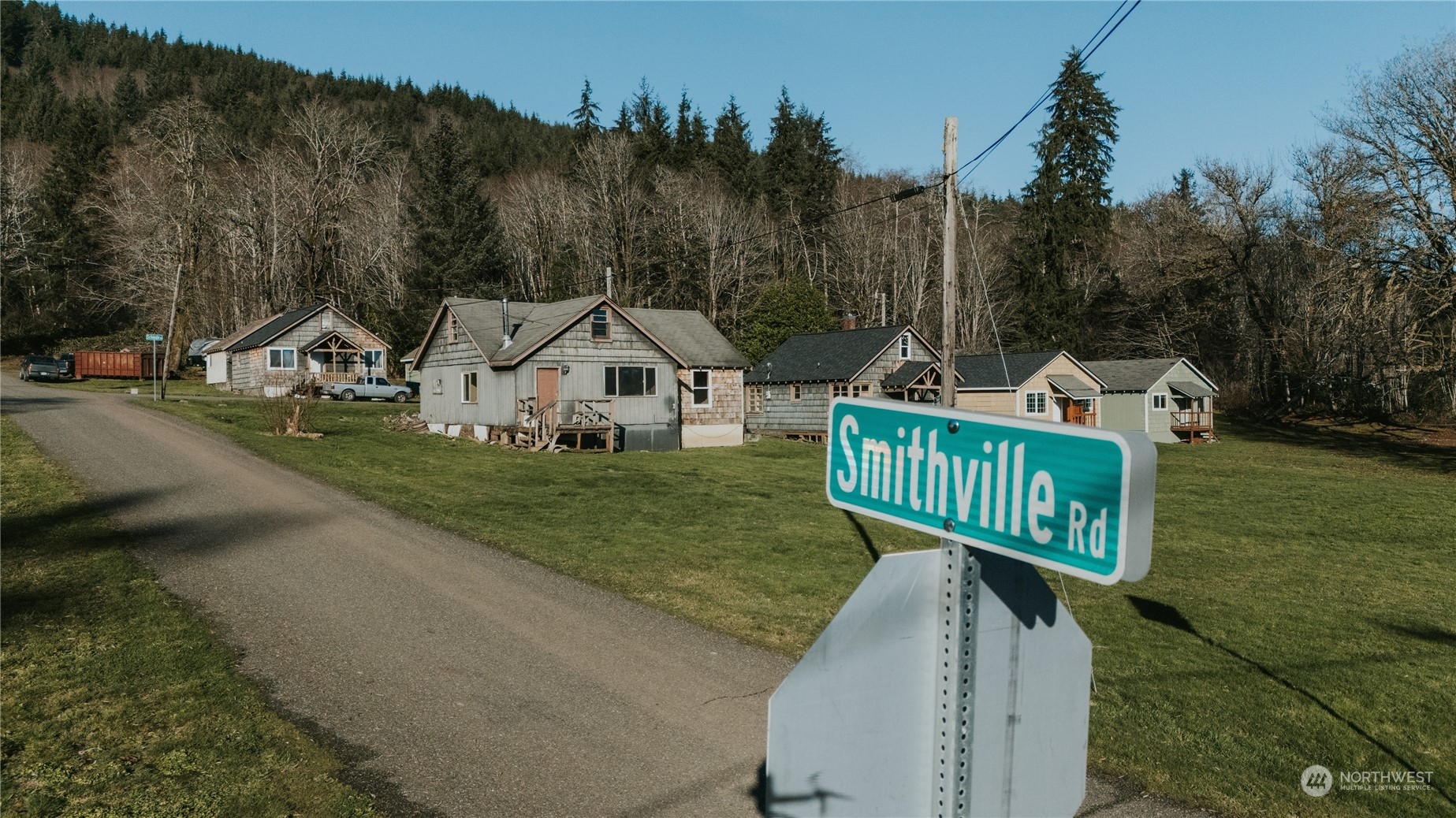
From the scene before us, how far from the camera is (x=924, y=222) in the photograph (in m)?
71.8

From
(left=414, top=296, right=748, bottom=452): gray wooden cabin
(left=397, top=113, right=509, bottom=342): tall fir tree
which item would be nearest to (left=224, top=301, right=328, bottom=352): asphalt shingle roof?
(left=397, top=113, right=509, bottom=342): tall fir tree

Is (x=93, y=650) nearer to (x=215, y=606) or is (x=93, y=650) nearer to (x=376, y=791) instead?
(x=215, y=606)

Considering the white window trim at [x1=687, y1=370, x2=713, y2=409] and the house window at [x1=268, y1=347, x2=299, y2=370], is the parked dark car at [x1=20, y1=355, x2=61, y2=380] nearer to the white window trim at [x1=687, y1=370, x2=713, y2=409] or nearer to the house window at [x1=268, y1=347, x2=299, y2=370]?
the house window at [x1=268, y1=347, x2=299, y2=370]

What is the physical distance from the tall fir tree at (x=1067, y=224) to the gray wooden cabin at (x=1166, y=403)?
52.5ft

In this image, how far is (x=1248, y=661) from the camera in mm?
9633

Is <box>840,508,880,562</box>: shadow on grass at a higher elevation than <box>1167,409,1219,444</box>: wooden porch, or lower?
lower

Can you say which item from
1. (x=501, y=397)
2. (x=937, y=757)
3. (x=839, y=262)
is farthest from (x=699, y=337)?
(x=937, y=757)

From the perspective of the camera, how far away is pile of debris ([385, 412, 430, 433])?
33500 mm

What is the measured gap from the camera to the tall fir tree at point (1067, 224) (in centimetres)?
6388

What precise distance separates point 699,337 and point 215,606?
107ft

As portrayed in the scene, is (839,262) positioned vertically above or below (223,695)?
above

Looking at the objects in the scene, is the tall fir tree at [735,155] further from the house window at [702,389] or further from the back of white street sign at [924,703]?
the back of white street sign at [924,703]

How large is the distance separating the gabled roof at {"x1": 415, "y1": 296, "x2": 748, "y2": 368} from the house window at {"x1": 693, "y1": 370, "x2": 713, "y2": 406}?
1.50ft

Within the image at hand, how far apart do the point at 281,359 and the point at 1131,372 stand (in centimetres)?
4608
